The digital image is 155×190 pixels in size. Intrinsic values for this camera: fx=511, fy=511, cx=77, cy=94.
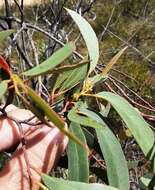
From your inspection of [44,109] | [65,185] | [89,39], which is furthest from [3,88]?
[89,39]

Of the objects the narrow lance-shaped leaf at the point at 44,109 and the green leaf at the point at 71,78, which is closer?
the narrow lance-shaped leaf at the point at 44,109

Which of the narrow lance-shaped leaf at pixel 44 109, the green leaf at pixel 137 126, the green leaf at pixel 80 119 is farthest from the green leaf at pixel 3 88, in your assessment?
the green leaf at pixel 137 126

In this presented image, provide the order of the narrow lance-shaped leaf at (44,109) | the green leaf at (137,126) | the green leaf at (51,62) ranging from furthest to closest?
the green leaf at (137,126), the green leaf at (51,62), the narrow lance-shaped leaf at (44,109)

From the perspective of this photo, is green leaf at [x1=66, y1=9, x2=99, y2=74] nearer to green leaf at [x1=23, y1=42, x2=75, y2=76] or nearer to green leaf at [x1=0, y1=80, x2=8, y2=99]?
green leaf at [x1=23, y1=42, x2=75, y2=76]

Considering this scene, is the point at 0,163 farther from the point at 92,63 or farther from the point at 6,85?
the point at 6,85

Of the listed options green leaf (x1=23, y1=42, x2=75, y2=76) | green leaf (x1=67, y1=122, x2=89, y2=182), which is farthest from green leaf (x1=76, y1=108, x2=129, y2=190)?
green leaf (x1=23, y1=42, x2=75, y2=76)

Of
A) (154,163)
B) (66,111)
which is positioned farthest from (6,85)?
(154,163)

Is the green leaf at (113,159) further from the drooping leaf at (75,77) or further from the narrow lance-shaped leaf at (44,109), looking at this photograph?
the narrow lance-shaped leaf at (44,109)
